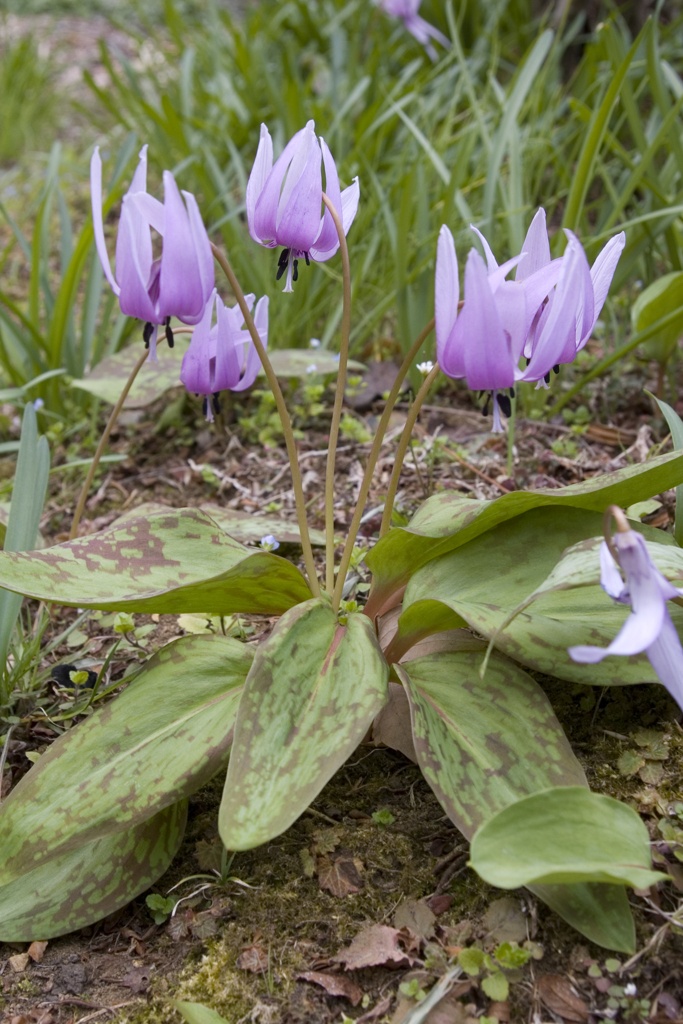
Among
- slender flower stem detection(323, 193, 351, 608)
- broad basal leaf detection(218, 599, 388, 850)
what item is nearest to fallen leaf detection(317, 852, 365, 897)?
broad basal leaf detection(218, 599, 388, 850)

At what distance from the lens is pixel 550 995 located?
112 centimetres

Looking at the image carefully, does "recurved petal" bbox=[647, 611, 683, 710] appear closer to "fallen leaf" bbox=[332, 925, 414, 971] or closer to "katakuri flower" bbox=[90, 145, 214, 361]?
"fallen leaf" bbox=[332, 925, 414, 971]

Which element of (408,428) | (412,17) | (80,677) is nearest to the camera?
(408,428)

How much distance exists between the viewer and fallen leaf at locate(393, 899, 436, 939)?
124cm

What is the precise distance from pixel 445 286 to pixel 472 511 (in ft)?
1.29

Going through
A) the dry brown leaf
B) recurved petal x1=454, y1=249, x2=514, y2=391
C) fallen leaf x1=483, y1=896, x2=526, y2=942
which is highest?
recurved petal x1=454, y1=249, x2=514, y2=391

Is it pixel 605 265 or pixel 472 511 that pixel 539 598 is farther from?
pixel 605 265

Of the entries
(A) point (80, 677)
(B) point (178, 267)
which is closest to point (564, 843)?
(B) point (178, 267)

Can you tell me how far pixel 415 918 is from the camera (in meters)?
1.26

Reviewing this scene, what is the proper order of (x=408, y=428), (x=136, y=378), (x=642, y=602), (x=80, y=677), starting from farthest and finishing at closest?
1. (x=136, y=378)
2. (x=80, y=677)
3. (x=408, y=428)
4. (x=642, y=602)

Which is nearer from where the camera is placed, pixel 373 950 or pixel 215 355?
pixel 373 950

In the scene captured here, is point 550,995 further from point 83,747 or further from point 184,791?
point 83,747

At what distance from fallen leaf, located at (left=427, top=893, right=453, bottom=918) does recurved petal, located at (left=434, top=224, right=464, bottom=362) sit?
2.90ft

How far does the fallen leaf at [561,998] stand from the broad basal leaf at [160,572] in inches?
28.9
